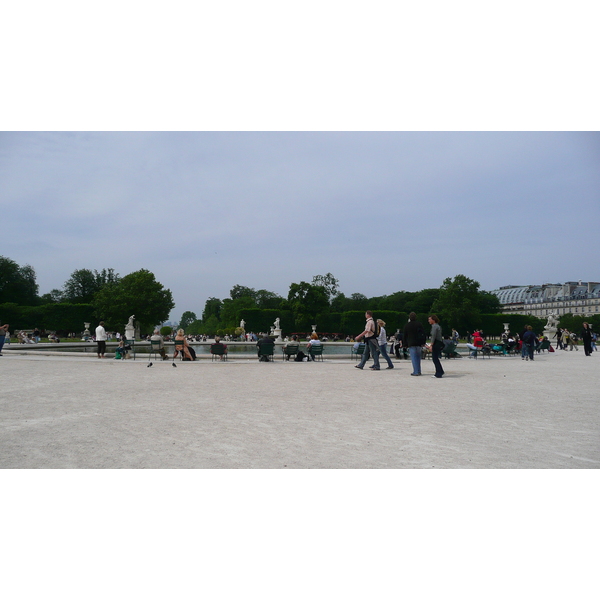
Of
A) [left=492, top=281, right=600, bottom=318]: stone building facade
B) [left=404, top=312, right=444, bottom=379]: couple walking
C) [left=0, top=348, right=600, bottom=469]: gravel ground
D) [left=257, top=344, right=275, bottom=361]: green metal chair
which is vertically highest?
[left=492, top=281, right=600, bottom=318]: stone building facade

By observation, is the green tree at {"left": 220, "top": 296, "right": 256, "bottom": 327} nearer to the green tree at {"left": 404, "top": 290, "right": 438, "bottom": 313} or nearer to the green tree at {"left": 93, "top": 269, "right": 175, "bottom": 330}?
the green tree at {"left": 93, "top": 269, "right": 175, "bottom": 330}

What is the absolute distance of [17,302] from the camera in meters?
60.5

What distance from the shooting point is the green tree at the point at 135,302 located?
51.2 metres

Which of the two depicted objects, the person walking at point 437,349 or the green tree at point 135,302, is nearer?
the person walking at point 437,349

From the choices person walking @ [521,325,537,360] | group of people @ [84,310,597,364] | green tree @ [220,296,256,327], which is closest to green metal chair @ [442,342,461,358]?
group of people @ [84,310,597,364]

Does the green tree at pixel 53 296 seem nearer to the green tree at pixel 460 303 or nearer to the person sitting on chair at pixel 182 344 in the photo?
the green tree at pixel 460 303

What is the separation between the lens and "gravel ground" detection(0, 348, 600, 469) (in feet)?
15.8

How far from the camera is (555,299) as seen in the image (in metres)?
117

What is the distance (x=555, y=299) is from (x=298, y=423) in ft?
413

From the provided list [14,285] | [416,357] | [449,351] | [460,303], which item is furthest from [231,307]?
[416,357]

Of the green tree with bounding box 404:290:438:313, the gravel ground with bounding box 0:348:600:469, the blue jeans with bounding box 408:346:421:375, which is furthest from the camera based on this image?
the green tree with bounding box 404:290:438:313

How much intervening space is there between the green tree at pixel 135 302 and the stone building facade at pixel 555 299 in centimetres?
7637

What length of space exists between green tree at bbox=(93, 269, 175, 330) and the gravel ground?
135ft

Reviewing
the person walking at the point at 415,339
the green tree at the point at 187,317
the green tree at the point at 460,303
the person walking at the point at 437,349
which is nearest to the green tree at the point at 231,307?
the green tree at the point at 460,303
